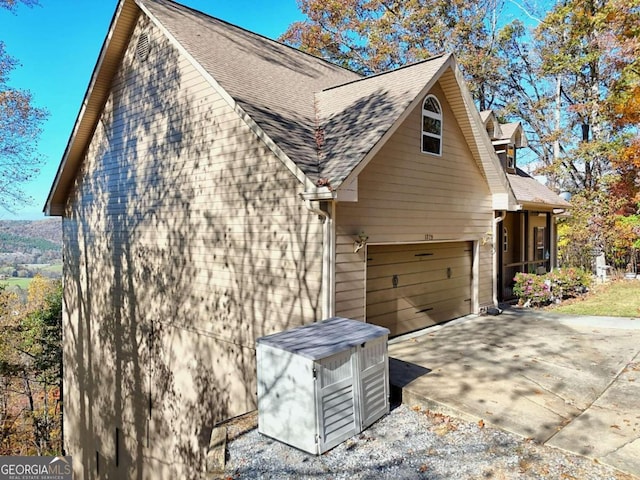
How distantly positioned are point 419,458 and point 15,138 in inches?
693

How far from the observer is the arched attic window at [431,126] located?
351 inches

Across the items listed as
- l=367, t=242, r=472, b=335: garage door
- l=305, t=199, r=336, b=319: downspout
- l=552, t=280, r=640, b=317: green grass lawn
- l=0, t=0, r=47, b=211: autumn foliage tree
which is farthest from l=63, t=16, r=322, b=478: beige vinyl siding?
l=552, t=280, r=640, b=317: green grass lawn

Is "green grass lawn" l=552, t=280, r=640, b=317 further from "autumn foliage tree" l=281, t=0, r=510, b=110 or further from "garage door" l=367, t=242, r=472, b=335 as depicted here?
"autumn foliage tree" l=281, t=0, r=510, b=110

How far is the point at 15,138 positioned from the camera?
15531 mm

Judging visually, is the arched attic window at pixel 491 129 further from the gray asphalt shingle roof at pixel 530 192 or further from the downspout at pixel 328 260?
the downspout at pixel 328 260

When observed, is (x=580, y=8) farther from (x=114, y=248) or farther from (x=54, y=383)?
(x=54, y=383)

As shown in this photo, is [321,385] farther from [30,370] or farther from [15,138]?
[30,370]

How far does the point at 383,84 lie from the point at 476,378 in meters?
5.93

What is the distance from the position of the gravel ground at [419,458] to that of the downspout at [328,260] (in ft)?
6.47

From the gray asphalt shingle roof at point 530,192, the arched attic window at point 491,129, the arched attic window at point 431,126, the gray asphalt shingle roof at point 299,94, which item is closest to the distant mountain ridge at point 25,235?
the gray asphalt shingle roof at point 299,94

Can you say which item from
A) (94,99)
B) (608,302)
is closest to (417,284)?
(608,302)

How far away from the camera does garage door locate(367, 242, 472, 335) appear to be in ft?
26.7

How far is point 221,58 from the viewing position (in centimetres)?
895

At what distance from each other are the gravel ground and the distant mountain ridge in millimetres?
16632
